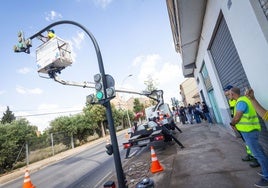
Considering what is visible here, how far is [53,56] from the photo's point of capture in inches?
346

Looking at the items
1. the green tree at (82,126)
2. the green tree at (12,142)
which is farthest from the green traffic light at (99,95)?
the green tree at (82,126)

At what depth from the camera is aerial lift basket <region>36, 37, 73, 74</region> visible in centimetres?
865

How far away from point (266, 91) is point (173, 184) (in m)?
3.06

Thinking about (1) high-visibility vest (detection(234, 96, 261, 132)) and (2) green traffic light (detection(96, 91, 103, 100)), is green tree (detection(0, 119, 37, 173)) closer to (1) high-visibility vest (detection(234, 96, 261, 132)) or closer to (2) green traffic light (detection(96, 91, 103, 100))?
(2) green traffic light (detection(96, 91, 103, 100))

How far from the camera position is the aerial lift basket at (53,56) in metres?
8.65

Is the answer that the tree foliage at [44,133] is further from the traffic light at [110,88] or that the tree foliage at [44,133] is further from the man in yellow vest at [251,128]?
the man in yellow vest at [251,128]

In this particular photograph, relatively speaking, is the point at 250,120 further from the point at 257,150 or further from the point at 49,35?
the point at 49,35

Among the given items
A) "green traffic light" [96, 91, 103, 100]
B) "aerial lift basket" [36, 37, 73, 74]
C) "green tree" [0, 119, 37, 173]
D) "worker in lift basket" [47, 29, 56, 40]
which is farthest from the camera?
"green tree" [0, 119, 37, 173]

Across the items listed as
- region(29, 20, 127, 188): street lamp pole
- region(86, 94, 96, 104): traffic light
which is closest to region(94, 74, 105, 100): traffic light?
region(29, 20, 127, 188): street lamp pole

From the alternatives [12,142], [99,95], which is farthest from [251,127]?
[12,142]

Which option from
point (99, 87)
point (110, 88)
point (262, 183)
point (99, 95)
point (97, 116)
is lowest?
point (262, 183)

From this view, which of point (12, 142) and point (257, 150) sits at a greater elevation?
Result: point (12, 142)

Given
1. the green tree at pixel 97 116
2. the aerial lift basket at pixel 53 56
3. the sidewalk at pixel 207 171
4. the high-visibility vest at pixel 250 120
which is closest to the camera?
the high-visibility vest at pixel 250 120

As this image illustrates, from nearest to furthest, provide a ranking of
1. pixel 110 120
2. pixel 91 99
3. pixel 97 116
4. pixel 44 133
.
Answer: pixel 110 120 → pixel 91 99 → pixel 44 133 → pixel 97 116
